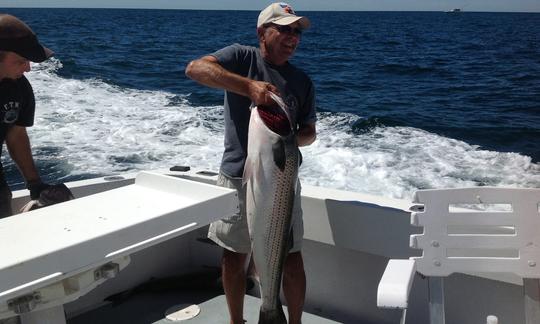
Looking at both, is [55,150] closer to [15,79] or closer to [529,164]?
[15,79]

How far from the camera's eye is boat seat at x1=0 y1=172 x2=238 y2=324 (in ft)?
5.34

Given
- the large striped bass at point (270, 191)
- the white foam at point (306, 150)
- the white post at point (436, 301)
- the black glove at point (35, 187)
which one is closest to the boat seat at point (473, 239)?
the white post at point (436, 301)

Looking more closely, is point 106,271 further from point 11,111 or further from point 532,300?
point 532,300

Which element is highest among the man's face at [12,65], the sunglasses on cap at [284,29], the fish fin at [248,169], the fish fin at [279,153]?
the sunglasses on cap at [284,29]

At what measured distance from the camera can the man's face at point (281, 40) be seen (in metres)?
2.76

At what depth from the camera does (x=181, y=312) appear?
3689 millimetres

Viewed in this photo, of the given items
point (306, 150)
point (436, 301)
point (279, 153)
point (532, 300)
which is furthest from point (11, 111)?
point (306, 150)

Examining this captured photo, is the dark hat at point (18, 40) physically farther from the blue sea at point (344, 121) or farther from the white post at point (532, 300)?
the blue sea at point (344, 121)

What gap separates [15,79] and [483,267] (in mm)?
2125

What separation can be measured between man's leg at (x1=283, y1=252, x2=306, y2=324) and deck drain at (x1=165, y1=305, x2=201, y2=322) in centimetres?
88

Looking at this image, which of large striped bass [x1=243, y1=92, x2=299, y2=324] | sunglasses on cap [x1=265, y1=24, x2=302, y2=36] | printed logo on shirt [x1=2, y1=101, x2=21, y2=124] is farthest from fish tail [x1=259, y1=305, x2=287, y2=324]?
printed logo on shirt [x1=2, y1=101, x2=21, y2=124]

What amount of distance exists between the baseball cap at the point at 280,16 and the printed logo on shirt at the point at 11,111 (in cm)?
118

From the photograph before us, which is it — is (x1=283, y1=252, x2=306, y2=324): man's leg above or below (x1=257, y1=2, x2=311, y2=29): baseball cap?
below

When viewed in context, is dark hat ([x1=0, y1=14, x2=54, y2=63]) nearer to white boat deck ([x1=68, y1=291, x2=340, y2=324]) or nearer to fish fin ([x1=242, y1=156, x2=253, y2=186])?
fish fin ([x1=242, y1=156, x2=253, y2=186])
